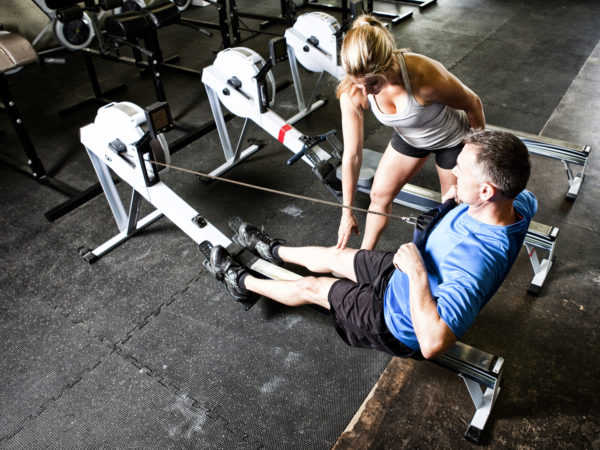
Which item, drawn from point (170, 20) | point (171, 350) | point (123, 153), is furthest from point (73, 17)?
point (171, 350)

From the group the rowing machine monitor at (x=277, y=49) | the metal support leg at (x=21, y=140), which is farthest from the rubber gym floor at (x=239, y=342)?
the rowing machine monitor at (x=277, y=49)

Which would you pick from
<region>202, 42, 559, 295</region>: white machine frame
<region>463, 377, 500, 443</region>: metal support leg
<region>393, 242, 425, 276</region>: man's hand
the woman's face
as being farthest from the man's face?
<region>202, 42, 559, 295</region>: white machine frame

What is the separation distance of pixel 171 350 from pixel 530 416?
4.96 ft

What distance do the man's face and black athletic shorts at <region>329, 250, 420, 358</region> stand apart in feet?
1.52

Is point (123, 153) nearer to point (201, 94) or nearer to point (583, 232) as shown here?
point (201, 94)

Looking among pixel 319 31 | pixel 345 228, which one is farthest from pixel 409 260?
pixel 319 31

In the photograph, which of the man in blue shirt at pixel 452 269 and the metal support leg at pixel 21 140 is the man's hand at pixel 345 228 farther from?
the metal support leg at pixel 21 140

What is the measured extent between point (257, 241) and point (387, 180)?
0.72 metres

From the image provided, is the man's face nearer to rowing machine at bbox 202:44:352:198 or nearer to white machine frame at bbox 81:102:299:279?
white machine frame at bbox 81:102:299:279

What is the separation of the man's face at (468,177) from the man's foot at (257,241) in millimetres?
1140

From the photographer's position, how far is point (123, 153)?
249 cm

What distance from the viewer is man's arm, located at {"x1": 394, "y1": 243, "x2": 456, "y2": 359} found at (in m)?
1.30

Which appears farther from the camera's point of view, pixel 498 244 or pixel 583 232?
pixel 583 232

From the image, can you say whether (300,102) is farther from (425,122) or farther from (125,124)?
(425,122)
